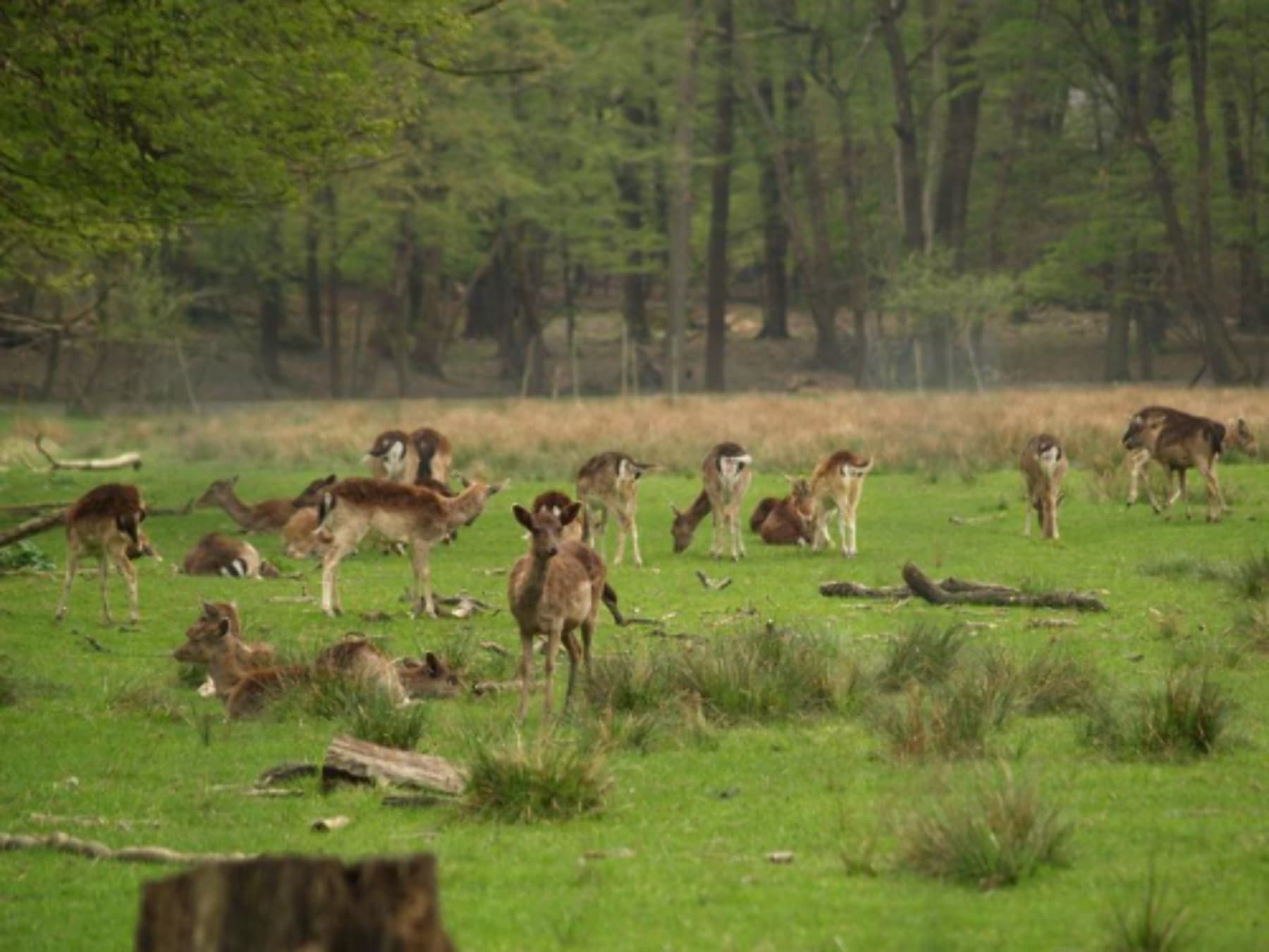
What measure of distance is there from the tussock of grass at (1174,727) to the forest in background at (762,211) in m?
36.2

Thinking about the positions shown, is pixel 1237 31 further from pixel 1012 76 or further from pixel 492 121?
pixel 492 121

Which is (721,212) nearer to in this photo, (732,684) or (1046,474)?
(1046,474)

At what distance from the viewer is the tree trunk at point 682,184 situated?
58.9 meters

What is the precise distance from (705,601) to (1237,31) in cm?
4031

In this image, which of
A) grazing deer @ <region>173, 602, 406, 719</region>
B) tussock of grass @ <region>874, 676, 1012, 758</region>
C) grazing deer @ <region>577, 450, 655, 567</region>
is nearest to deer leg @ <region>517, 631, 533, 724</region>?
grazing deer @ <region>173, 602, 406, 719</region>

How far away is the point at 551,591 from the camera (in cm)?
1147

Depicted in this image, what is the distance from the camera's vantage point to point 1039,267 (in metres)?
62.4

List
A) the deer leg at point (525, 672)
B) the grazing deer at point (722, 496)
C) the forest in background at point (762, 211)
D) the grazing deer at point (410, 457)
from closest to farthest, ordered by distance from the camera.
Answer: the deer leg at point (525, 672), the grazing deer at point (722, 496), the grazing deer at point (410, 457), the forest in background at point (762, 211)

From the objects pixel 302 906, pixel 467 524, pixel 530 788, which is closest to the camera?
pixel 302 906

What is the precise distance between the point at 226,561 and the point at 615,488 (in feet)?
12.6

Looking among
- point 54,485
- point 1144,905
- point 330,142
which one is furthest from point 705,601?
point 54,485

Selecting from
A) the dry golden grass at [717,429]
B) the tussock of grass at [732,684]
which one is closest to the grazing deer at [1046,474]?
the dry golden grass at [717,429]

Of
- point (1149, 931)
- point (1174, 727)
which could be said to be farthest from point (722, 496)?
point (1149, 931)

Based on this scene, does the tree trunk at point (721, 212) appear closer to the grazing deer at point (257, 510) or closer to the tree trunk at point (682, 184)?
the tree trunk at point (682, 184)
